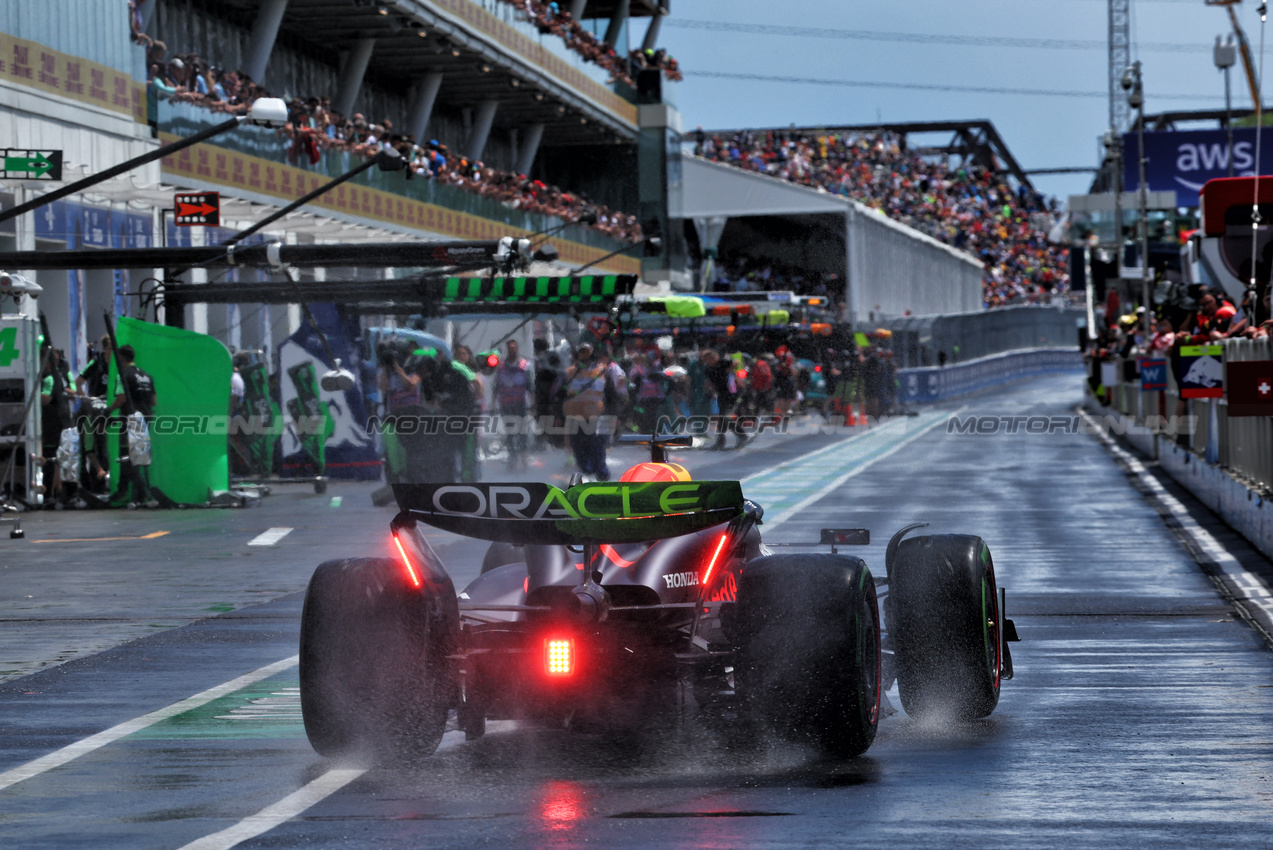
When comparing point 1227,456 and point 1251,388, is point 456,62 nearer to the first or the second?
point 1227,456

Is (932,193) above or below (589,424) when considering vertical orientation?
above

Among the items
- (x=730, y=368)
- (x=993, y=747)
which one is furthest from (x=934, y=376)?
(x=993, y=747)

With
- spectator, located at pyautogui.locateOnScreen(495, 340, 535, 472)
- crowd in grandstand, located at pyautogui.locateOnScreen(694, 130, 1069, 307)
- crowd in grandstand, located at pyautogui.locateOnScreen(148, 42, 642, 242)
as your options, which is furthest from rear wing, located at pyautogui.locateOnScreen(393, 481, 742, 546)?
crowd in grandstand, located at pyautogui.locateOnScreen(694, 130, 1069, 307)

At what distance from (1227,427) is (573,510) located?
12844mm

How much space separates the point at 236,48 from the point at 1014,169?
7806cm

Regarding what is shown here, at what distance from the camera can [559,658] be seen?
21.3 ft

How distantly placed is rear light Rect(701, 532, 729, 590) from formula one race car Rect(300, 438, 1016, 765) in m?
0.20

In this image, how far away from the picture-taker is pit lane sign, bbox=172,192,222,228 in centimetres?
2450

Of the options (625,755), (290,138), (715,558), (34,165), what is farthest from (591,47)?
(625,755)

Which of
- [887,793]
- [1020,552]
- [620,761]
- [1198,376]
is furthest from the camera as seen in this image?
[1198,376]

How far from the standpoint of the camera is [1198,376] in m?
18.6

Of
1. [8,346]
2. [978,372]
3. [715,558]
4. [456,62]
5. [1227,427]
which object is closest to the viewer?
[715,558]

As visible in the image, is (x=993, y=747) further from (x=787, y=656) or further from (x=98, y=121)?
(x=98, y=121)

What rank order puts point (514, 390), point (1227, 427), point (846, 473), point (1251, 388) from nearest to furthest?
1. point (1251, 388)
2. point (1227, 427)
3. point (846, 473)
4. point (514, 390)
